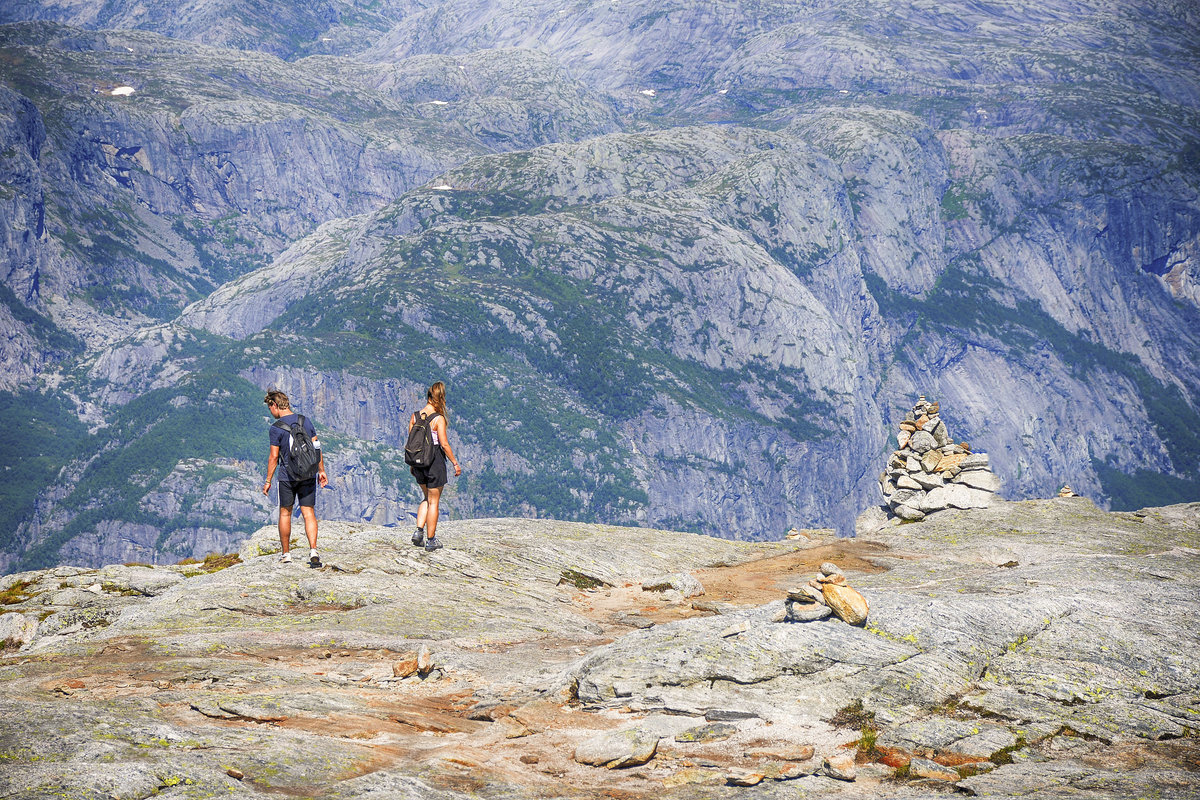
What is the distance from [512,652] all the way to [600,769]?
28.1 feet

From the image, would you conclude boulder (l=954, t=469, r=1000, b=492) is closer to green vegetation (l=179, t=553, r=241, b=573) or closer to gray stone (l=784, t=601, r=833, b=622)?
gray stone (l=784, t=601, r=833, b=622)

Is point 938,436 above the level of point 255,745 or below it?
above

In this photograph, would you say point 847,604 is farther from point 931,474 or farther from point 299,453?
point 931,474

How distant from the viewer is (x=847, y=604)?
75.9 ft

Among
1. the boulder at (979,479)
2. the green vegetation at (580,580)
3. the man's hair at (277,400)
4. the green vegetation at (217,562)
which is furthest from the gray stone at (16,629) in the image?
the boulder at (979,479)

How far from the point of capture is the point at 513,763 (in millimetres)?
17250

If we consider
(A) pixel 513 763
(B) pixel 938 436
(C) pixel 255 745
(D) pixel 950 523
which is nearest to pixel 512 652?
(A) pixel 513 763

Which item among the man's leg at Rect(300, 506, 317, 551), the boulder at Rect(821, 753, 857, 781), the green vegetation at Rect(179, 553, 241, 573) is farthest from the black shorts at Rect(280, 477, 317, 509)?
the boulder at Rect(821, 753, 857, 781)

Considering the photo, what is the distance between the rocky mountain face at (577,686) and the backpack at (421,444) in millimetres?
4686

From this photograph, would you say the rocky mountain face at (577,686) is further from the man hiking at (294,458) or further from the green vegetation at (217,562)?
the man hiking at (294,458)

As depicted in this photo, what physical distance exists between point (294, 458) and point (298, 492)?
1522 mm

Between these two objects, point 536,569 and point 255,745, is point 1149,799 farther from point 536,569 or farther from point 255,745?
point 536,569

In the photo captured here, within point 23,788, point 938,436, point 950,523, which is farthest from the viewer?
point 938,436

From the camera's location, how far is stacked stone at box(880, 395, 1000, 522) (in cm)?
5219
